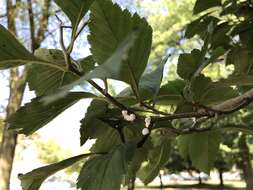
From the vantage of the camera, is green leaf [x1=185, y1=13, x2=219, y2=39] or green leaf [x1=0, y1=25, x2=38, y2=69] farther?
green leaf [x1=185, y1=13, x2=219, y2=39]

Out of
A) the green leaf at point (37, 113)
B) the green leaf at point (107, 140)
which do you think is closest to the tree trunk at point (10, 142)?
the green leaf at point (107, 140)

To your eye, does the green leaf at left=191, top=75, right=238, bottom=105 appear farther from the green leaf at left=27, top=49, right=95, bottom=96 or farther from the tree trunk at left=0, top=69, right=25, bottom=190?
the tree trunk at left=0, top=69, right=25, bottom=190

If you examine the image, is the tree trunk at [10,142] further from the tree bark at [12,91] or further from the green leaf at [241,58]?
the green leaf at [241,58]

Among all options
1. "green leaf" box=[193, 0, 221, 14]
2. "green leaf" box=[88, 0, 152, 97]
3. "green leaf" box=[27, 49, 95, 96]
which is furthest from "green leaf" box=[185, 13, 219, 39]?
"green leaf" box=[88, 0, 152, 97]

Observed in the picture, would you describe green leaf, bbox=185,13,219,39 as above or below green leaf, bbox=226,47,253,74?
above

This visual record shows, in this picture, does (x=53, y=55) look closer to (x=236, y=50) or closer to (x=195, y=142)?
(x=195, y=142)

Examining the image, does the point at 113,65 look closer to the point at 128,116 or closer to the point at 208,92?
the point at 128,116
